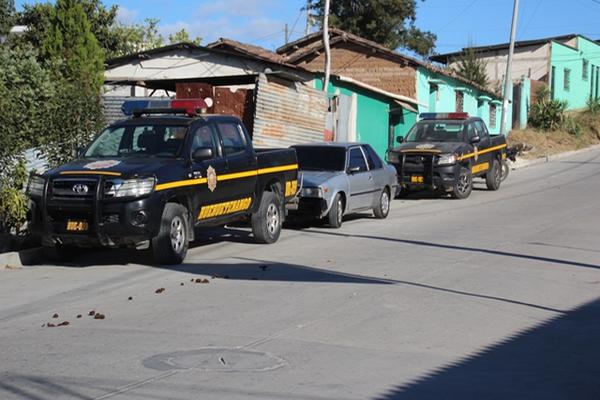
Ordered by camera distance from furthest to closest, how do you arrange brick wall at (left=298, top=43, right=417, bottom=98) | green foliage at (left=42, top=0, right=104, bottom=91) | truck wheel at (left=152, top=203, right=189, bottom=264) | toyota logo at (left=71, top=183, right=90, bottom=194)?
1. brick wall at (left=298, top=43, right=417, bottom=98)
2. green foliage at (left=42, top=0, right=104, bottom=91)
3. truck wheel at (left=152, top=203, right=189, bottom=264)
4. toyota logo at (left=71, top=183, right=90, bottom=194)

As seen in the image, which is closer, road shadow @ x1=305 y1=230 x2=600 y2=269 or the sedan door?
road shadow @ x1=305 y1=230 x2=600 y2=269

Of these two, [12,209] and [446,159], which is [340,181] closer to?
[12,209]

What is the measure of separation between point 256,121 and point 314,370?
1512 cm

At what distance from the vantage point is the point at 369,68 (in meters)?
34.2

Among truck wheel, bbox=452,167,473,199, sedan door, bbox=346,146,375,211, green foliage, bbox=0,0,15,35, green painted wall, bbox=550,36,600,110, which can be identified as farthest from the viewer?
green painted wall, bbox=550,36,600,110

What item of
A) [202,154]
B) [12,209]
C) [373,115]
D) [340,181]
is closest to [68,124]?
[12,209]

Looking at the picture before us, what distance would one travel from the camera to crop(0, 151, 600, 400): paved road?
6270 mm

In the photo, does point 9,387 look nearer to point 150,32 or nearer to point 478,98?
point 478,98

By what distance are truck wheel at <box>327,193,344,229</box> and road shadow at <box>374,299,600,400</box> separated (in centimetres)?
758

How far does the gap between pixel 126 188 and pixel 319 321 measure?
3.89 meters

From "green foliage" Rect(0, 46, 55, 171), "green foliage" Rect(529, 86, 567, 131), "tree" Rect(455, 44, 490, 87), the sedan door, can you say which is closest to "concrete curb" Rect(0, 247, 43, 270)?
"green foliage" Rect(0, 46, 55, 171)

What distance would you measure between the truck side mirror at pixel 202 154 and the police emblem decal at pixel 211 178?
0.31 metres

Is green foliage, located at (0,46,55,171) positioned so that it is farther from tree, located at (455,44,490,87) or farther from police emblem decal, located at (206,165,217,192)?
tree, located at (455,44,490,87)

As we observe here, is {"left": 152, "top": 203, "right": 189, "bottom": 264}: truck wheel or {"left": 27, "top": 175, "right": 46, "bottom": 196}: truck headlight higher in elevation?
{"left": 27, "top": 175, "right": 46, "bottom": 196}: truck headlight
